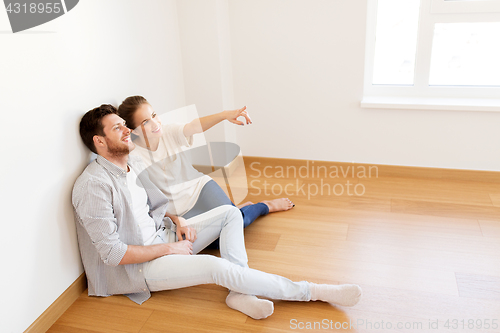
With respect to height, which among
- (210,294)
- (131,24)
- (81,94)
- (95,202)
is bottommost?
(210,294)

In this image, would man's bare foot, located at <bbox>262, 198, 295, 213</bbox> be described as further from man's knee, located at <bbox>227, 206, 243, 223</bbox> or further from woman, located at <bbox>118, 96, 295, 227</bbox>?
man's knee, located at <bbox>227, 206, 243, 223</bbox>

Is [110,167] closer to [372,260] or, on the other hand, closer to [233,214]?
[233,214]

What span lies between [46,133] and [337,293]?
1314 mm

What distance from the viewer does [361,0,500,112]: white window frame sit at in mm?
2586

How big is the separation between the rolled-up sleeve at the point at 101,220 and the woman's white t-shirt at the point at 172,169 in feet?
1.23

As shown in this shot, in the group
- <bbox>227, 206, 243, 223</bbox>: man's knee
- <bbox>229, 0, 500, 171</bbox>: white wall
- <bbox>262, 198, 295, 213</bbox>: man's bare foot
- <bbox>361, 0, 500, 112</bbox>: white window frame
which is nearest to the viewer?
<bbox>227, 206, 243, 223</bbox>: man's knee

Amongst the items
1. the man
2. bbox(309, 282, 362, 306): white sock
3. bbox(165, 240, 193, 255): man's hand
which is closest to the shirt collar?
the man

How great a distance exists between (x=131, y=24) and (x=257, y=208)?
1.21 metres

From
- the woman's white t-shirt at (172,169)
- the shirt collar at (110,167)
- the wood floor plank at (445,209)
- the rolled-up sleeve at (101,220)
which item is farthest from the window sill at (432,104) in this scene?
the rolled-up sleeve at (101,220)

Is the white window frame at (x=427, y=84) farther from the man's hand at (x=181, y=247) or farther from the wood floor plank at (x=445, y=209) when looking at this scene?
the man's hand at (x=181, y=247)

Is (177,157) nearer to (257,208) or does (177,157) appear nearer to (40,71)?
(257,208)

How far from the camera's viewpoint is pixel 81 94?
1.81 metres

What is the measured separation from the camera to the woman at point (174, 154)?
6.53ft

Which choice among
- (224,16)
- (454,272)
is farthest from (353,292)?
(224,16)
